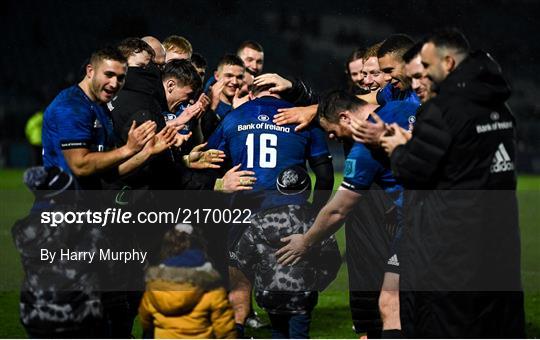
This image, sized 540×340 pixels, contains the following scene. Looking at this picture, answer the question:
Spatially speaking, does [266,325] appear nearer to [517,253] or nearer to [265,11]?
[517,253]

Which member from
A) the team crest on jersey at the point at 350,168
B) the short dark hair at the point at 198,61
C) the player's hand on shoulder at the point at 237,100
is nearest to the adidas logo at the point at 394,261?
the team crest on jersey at the point at 350,168

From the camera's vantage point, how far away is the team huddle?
217 inches

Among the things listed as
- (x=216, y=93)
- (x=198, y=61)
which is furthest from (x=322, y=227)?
(x=198, y=61)

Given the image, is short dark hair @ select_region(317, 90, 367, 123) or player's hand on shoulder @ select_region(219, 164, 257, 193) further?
player's hand on shoulder @ select_region(219, 164, 257, 193)

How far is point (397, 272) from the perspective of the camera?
7.23 m

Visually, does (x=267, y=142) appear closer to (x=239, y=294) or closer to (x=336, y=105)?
(x=336, y=105)

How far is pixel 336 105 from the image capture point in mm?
6523

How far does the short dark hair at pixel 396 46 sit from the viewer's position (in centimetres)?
755

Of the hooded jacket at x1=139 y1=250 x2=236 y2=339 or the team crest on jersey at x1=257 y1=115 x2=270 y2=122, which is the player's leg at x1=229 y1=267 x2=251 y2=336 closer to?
the team crest on jersey at x1=257 y1=115 x2=270 y2=122

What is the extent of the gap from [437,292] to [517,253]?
0.59 metres

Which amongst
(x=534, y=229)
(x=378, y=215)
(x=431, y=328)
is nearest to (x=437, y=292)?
(x=431, y=328)

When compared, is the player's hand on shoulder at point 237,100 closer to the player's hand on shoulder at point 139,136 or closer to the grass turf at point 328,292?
the grass turf at point 328,292

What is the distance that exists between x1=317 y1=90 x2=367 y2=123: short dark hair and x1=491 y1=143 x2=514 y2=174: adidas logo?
4.14 feet
